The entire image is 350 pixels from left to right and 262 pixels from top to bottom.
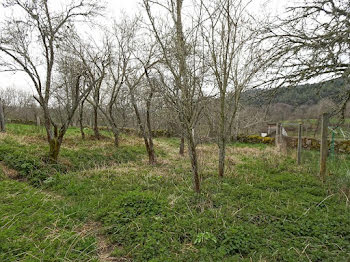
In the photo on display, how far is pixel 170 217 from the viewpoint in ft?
11.1

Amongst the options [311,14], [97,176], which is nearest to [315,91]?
[311,14]

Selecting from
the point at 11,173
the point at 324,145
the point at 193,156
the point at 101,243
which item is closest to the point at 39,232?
the point at 101,243

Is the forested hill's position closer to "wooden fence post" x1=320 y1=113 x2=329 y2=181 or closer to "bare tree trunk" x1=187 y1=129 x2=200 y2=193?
"wooden fence post" x1=320 y1=113 x2=329 y2=181

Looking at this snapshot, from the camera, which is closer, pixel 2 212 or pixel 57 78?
pixel 2 212

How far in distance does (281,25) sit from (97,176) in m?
5.97

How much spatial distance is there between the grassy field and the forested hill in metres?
2.03

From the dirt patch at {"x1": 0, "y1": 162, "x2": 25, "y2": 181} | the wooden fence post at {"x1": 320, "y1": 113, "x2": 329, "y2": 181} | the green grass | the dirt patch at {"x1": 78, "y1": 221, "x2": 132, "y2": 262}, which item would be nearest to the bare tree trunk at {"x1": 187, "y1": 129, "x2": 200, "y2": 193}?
the dirt patch at {"x1": 78, "y1": 221, "x2": 132, "y2": 262}

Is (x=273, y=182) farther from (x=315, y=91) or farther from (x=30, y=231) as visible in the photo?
(x=30, y=231)

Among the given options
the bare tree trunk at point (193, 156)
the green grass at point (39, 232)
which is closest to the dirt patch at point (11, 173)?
the green grass at point (39, 232)

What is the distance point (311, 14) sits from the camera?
4430mm

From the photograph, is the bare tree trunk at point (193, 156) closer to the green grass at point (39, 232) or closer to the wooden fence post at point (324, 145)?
the green grass at point (39, 232)

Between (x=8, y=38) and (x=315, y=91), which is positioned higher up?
(x=8, y=38)

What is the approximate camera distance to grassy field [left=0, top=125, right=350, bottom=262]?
258 centimetres

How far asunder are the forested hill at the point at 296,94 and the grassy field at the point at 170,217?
6.66ft
